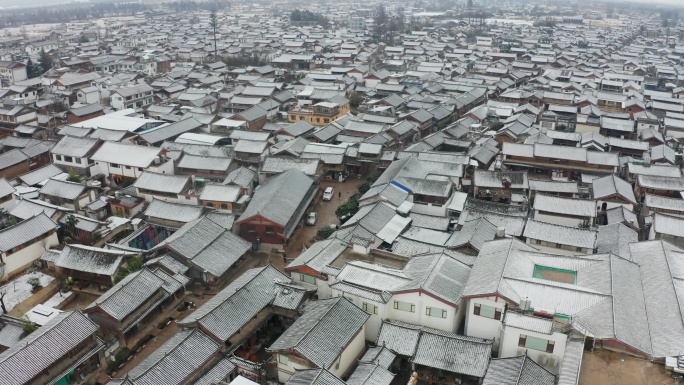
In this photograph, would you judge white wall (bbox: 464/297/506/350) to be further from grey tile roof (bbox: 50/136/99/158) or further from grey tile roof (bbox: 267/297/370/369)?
grey tile roof (bbox: 50/136/99/158)

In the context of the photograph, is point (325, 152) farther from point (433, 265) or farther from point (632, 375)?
point (632, 375)

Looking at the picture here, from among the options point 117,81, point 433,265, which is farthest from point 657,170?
point 117,81

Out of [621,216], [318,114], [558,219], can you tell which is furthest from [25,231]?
[621,216]

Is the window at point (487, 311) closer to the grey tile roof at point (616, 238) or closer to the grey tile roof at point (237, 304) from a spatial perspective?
the grey tile roof at point (237, 304)

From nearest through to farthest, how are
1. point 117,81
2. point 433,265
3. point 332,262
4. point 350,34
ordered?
point 433,265, point 332,262, point 117,81, point 350,34

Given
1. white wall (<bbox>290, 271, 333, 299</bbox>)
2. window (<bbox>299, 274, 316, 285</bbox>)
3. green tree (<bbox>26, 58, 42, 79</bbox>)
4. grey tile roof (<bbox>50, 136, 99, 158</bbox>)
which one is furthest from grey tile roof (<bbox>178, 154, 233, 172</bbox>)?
green tree (<bbox>26, 58, 42, 79</bbox>)

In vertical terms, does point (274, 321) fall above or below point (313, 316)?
below

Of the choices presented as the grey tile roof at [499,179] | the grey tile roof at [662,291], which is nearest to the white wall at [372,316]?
the grey tile roof at [662,291]
